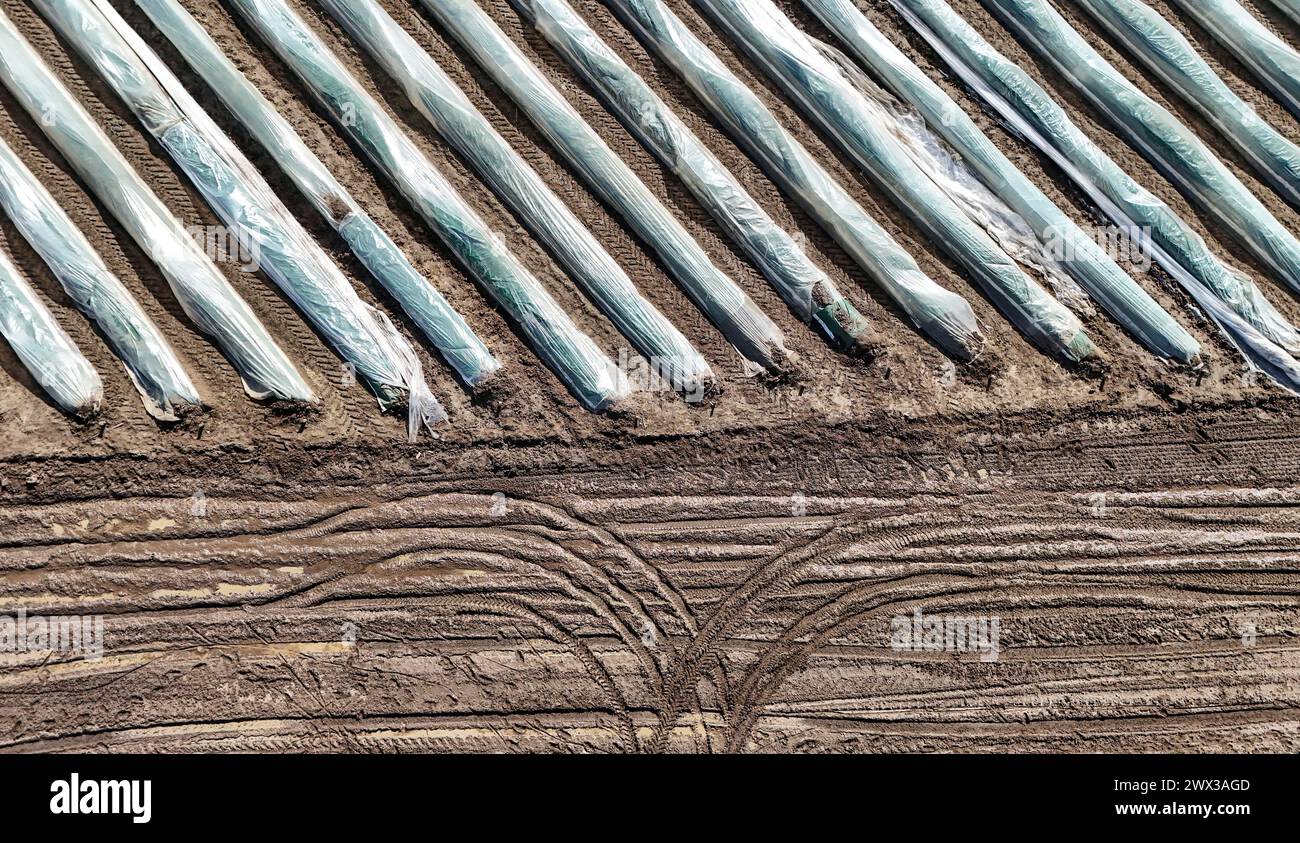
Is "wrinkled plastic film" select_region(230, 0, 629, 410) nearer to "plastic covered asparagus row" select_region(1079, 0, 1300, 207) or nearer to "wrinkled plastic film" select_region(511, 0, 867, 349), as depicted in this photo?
"wrinkled plastic film" select_region(511, 0, 867, 349)

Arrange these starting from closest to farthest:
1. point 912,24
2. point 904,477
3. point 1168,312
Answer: point 904,477
point 1168,312
point 912,24

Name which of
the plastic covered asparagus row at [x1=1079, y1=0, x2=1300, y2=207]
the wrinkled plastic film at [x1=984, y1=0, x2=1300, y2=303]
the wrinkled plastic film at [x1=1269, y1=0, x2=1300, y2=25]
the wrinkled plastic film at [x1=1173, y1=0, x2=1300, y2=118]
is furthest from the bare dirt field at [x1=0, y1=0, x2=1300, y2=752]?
the wrinkled plastic film at [x1=1269, y1=0, x2=1300, y2=25]

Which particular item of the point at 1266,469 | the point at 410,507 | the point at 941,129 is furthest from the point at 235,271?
the point at 1266,469

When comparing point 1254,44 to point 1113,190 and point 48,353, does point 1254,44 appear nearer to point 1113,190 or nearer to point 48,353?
point 1113,190

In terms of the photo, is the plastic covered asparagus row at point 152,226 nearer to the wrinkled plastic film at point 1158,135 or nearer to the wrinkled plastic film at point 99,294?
the wrinkled plastic film at point 99,294

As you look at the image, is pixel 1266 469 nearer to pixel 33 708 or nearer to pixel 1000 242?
pixel 1000 242
